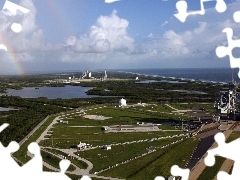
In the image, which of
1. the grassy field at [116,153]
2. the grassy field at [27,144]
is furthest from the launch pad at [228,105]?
the grassy field at [27,144]

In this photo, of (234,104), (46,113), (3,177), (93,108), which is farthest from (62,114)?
(3,177)

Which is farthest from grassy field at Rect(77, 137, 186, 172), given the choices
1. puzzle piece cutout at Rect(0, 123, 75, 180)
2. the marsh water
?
the marsh water

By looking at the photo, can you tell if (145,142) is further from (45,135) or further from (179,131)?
(45,135)

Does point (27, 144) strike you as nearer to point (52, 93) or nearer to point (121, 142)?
point (121, 142)

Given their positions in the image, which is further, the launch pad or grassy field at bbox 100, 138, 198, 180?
the launch pad

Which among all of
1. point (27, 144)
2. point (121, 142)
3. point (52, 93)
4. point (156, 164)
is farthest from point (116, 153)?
point (52, 93)

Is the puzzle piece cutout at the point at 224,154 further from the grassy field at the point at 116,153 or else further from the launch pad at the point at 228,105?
the launch pad at the point at 228,105

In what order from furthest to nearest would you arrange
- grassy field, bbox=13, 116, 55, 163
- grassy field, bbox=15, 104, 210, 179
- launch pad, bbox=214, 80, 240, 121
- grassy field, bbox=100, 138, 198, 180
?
launch pad, bbox=214, 80, 240, 121, grassy field, bbox=13, 116, 55, 163, grassy field, bbox=15, 104, 210, 179, grassy field, bbox=100, 138, 198, 180

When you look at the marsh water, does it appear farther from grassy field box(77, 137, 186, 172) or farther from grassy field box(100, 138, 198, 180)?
grassy field box(100, 138, 198, 180)

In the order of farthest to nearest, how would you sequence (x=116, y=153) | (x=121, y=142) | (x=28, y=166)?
(x=121, y=142)
(x=116, y=153)
(x=28, y=166)
